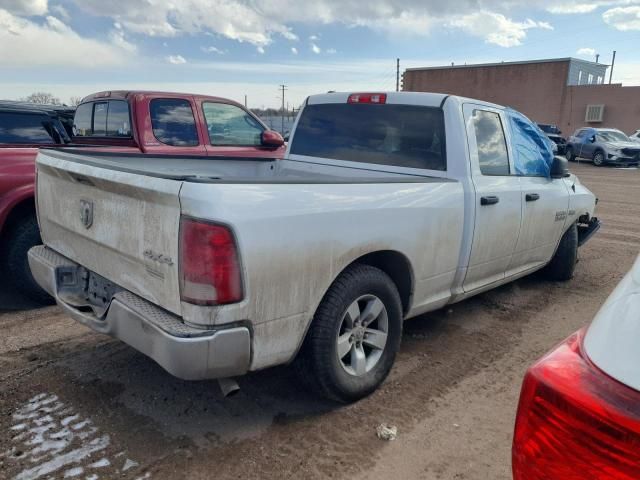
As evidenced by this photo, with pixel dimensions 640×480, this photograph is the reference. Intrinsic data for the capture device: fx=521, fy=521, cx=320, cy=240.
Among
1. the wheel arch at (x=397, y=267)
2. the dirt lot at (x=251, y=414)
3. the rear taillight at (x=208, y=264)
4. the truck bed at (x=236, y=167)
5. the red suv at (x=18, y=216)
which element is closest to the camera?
the rear taillight at (x=208, y=264)

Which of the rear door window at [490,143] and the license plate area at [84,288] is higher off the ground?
the rear door window at [490,143]

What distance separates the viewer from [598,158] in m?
23.0

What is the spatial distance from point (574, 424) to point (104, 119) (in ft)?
20.6

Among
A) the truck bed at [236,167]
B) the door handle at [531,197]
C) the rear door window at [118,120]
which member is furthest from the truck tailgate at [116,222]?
the door handle at [531,197]

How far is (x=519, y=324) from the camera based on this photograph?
14.7 ft

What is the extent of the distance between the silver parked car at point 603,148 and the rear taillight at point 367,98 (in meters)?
21.8

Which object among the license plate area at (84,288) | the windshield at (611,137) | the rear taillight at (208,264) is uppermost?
the windshield at (611,137)

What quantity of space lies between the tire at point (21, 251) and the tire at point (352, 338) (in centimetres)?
300

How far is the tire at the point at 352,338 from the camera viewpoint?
→ 112 inches

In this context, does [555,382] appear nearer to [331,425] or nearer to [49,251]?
[331,425]

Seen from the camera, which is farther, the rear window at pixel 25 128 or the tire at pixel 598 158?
the tire at pixel 598 158

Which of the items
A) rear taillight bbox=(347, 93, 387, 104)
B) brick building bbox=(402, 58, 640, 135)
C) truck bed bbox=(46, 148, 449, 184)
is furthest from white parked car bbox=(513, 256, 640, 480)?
brick building bbox=(402, 58, 640, 135)

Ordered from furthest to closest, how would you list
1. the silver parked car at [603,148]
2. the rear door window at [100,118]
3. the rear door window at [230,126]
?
the silver parked car at [603,148] → the rear door window at [230,126] → the rear door window at [100,118]

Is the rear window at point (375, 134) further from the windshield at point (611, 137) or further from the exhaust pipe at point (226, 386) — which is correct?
the windshield at point (611, 137)
